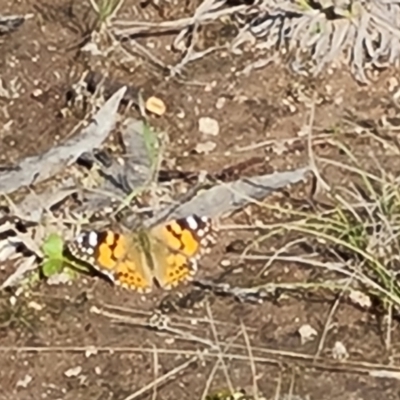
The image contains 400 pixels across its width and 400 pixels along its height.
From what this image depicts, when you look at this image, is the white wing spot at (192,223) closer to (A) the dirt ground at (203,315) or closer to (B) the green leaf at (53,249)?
(A) the dirt ground at (203,315)

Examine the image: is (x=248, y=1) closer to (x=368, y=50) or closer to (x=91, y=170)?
(x=368, y=50)

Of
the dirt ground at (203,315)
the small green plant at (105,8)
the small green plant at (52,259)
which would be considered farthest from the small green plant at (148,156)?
the small green plant at (105,8)

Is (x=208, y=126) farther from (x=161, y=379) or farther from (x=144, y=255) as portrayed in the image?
(x=161, y=379)

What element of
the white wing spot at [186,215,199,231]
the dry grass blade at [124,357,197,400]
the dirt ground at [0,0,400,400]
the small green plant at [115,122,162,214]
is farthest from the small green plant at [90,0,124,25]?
the dry grass blade at [124,357,197,400]

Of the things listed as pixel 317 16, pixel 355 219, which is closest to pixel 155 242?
pixel 355 219

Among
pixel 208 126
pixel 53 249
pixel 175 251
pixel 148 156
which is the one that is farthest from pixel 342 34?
pixel 53 249

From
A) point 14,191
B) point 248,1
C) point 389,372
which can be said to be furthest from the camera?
point 248,1

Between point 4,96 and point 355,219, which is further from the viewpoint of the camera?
point 4,96
